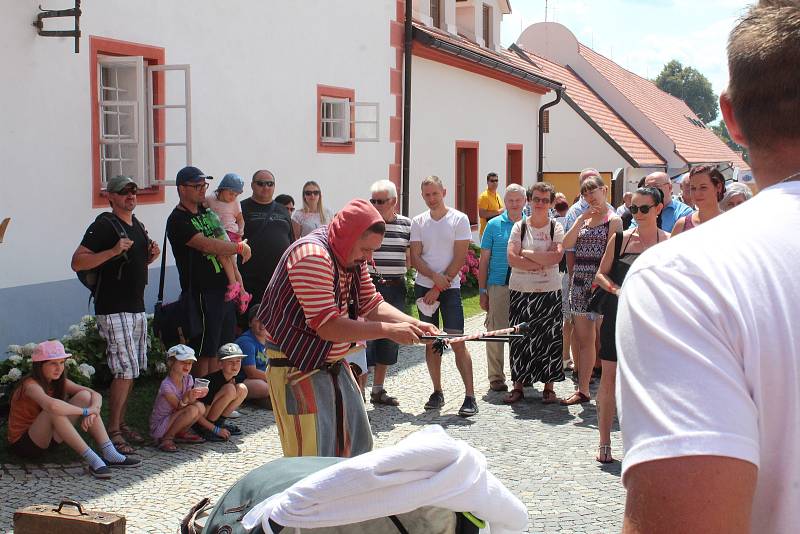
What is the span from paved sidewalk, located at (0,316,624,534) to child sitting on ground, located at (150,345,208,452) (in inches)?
4.9

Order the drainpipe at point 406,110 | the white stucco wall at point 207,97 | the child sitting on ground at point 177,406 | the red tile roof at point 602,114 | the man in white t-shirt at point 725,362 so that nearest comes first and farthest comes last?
the man in white t-shirt at point 725,362 → the child sitting on ground at point 177,406 → the white stucco wall at point 207,97 → the drainpipe at point 406,110 → the red tile roof at point 602,114

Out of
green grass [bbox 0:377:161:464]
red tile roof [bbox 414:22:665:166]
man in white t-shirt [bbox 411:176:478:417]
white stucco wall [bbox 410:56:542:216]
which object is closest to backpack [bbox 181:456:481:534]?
green grass [bbox 0:377:161:464]

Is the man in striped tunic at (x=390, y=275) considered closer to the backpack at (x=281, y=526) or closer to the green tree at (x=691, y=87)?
the backpack at (x=281, y=526)

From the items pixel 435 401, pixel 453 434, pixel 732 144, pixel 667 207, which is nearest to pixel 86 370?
pixel 453 434

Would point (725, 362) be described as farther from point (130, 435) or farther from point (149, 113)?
point (149, 113)

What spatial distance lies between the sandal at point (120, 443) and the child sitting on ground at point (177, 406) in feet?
0.83

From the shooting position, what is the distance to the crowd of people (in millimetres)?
1215

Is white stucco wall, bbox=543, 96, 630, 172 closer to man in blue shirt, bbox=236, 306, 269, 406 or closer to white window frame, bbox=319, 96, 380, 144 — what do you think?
white window frame, bbox=319, 96, 380, 144

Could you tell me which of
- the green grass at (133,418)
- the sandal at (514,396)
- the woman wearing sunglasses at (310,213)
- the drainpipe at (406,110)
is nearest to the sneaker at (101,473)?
the green grass at (133,418)

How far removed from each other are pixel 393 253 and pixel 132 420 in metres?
2.51

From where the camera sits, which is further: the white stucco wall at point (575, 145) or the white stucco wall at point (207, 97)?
the white stucco wall at point (575, 145)

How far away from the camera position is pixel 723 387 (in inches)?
47.2

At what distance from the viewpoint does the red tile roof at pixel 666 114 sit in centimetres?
3347

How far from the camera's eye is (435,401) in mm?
8453
